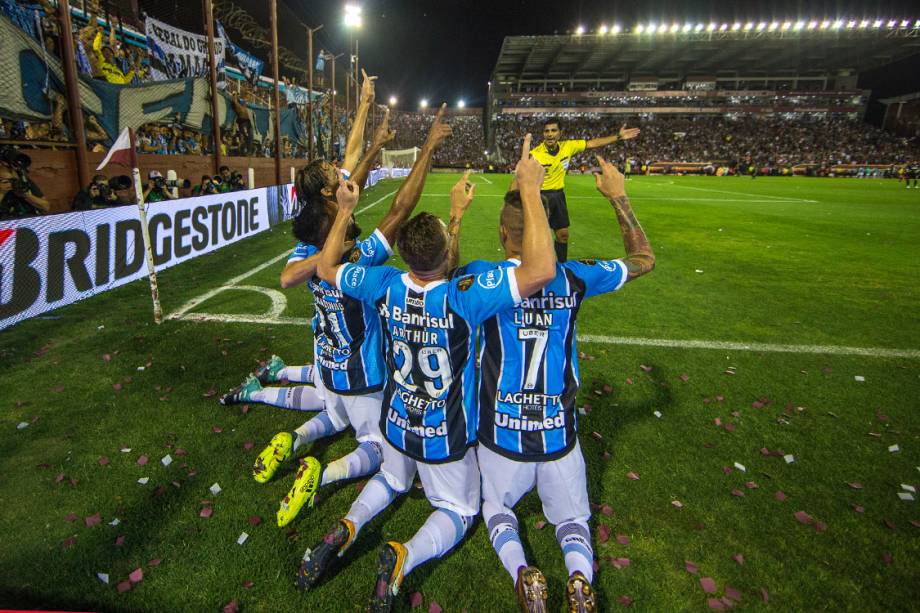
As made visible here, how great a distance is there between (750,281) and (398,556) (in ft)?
28.4

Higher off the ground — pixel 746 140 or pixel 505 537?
pixel 746 140

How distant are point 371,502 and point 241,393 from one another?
2.13 meters

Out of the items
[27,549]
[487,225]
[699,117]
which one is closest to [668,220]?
[487,225]

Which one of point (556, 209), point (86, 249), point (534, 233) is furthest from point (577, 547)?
point (86, 249)

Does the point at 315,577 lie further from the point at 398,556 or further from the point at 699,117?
the point at 699,117

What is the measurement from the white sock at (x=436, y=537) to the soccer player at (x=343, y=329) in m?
0.78

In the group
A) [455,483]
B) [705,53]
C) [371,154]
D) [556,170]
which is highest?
[705,53]

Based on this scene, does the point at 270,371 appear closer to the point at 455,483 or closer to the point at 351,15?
the point at 455,483

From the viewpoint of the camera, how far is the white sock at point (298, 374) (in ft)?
14.8

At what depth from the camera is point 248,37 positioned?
22.3 metres

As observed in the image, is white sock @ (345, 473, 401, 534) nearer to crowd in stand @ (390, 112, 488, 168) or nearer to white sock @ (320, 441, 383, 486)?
white sock @ (320, 441, 383, 486)

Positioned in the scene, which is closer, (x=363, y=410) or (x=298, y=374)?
(x=363, y=410)

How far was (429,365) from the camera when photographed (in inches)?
96.9

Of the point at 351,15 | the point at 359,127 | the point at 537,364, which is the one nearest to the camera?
the point at 537,364
